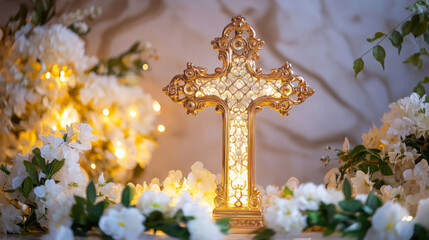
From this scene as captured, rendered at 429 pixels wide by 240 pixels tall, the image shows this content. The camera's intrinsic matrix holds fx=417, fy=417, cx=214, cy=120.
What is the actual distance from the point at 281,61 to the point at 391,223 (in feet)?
2.64

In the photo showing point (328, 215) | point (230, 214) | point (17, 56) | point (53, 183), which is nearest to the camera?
point (328, 215)

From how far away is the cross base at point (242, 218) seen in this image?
0.88 metres

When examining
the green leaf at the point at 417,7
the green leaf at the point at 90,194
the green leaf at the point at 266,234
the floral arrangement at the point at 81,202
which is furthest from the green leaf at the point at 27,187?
the green leaf at the point at 417,7

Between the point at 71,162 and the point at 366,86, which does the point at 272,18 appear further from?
the point at 71,162

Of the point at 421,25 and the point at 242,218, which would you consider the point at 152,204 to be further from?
the point at 421,25

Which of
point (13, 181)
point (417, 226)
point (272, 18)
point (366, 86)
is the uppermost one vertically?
point (272, 18)

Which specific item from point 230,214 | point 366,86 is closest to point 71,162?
point 230,214

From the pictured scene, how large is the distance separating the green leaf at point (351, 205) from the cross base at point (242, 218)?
11.7 inches

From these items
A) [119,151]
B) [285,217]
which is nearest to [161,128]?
[119,151]

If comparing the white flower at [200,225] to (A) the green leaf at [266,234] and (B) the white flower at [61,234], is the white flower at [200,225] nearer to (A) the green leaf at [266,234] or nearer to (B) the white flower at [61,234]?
(A) the green leaf at [266,234]

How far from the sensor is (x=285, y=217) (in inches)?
23.8

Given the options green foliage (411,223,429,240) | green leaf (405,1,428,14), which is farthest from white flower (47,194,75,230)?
green leaf (405,1,428,14)

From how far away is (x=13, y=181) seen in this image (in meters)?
0.81

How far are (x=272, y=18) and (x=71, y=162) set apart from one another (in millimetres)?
814
